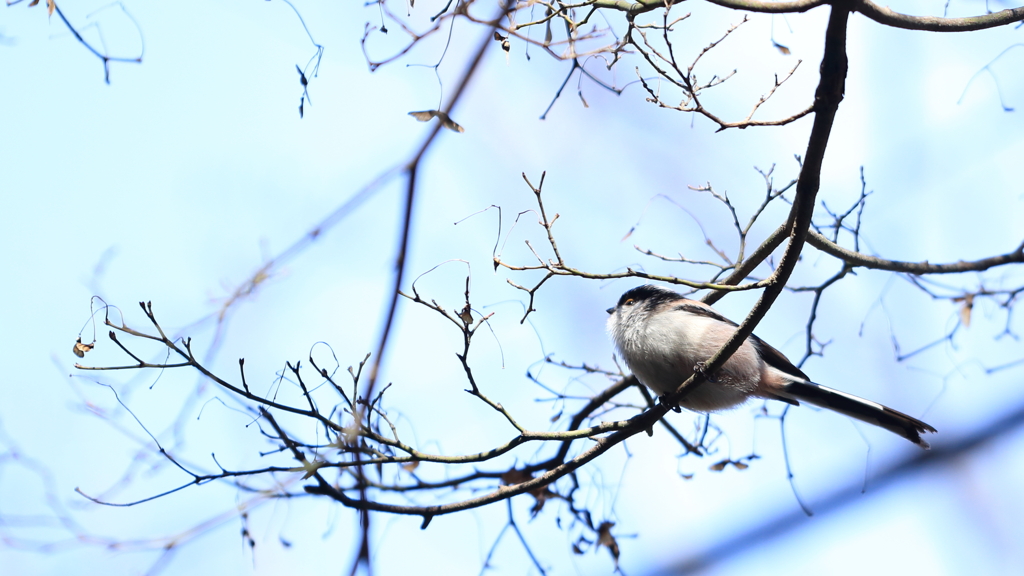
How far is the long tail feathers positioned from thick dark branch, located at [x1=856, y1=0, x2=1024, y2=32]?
6.53ft

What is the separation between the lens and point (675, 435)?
4.94m

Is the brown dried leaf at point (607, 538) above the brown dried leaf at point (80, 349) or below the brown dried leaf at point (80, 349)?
below

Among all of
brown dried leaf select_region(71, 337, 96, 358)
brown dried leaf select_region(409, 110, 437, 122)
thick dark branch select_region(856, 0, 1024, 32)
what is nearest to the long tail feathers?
thick dark branch select_region(856, 0, 1024, 32)

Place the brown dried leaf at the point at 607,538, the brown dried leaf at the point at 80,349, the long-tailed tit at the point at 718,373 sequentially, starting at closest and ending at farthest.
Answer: the brown dried leaf at the point at 80,349
the long-tailed tit at the point at 718,373
the brown dried leaf at the point at 607,538

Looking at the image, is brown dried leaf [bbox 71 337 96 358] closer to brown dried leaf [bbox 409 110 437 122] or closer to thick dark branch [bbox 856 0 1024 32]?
brown dried leaf [bbox 409 110 437 122]

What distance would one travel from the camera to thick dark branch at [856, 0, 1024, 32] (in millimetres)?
2561

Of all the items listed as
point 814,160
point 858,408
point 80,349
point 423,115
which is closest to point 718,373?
point 858,408

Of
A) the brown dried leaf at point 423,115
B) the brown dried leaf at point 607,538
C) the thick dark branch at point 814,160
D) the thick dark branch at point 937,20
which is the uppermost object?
the brown dried leaf at point 423,115

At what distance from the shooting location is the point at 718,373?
13.6 feet

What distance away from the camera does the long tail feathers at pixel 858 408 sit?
390cm

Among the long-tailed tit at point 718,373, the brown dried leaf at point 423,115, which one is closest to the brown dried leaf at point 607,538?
the long-tailed tit at point 718,373

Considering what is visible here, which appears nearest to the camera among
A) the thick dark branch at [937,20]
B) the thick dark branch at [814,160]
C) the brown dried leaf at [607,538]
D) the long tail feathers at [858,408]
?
the thick dark branch at [814,160]

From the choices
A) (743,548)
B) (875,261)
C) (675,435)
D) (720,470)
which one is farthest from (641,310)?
(743,548)

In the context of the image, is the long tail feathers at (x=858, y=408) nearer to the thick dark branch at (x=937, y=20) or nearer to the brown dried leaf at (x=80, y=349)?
the thick dark branch at (x=937, y=20)
